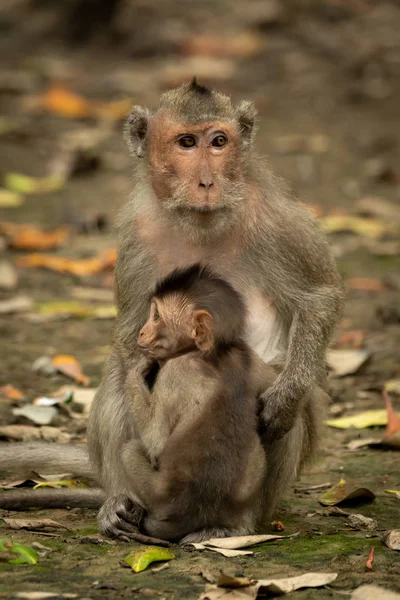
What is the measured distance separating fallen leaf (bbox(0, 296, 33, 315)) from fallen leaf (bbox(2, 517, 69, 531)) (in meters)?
3.89

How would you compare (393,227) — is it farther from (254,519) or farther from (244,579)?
(244,579)

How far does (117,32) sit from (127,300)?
1093cm

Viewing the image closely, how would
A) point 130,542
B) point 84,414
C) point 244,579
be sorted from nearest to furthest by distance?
1. point 244,579
2. point 130,542
3. point 84,414

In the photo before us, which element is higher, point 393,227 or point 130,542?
point 393,227

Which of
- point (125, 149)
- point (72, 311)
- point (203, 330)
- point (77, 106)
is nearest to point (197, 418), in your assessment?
point (203, 330)

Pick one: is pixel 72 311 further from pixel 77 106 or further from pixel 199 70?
pixel 199 70

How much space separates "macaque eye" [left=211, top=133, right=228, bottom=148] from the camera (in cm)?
566

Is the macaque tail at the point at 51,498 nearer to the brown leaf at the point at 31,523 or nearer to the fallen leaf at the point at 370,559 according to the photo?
the brown leaf at the point at 31,523

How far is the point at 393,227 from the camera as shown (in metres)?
11.0

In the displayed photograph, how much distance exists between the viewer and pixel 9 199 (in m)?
11.7

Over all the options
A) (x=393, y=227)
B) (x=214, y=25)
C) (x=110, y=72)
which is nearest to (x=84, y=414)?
(x=393, y=227)

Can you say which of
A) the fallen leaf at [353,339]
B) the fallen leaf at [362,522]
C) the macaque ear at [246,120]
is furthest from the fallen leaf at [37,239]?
the fallen leaf at [362,522]

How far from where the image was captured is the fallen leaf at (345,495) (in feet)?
18.5

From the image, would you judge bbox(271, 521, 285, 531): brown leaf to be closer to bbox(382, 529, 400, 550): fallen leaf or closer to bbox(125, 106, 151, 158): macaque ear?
bbox(382, 529, 400, 550): fallen leaf
